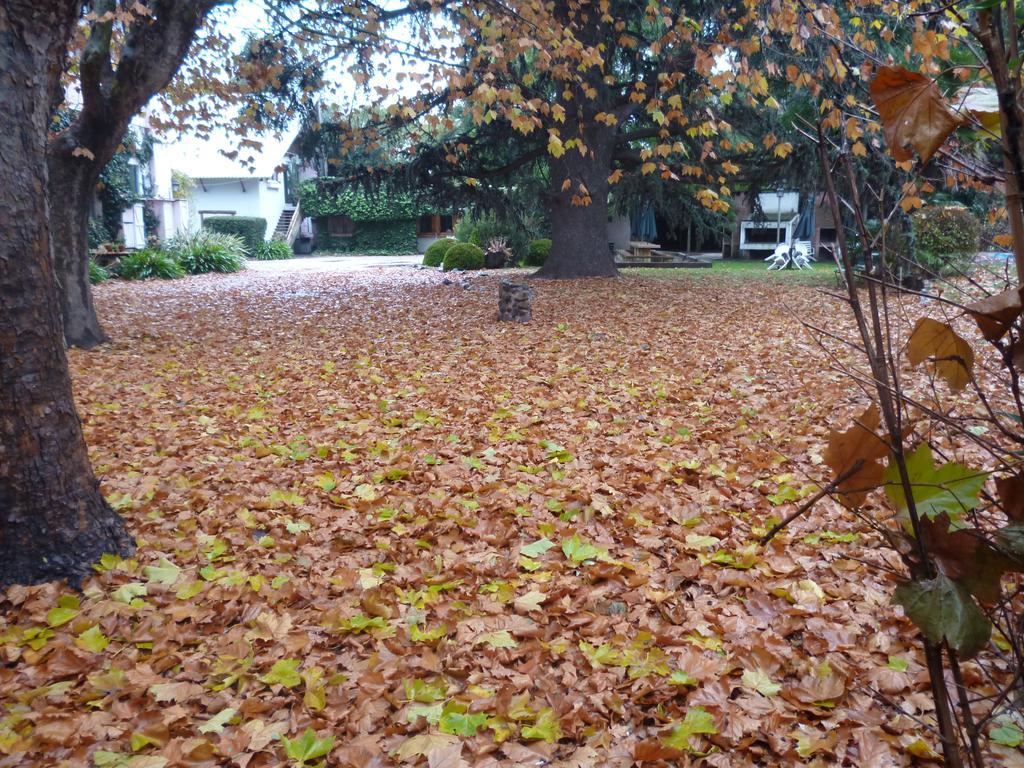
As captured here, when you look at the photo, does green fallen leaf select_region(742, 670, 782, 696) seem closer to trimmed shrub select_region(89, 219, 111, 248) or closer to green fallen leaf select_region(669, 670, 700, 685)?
green fallen leaf select_region(669, 670, 700, 685)

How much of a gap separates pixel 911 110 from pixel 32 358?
3.18 metres

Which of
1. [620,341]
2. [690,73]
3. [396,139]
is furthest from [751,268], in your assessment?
[620,341]

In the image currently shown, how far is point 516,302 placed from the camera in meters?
9.98

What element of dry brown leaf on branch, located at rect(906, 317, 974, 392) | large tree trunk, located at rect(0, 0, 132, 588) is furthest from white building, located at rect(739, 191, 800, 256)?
dry brown leaf on branch, located at rect(906, 317, 974, 392)

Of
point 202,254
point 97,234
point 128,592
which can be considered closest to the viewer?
point 128,592

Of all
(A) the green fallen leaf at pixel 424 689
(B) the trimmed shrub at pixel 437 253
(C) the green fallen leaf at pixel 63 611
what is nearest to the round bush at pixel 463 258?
(B) the trimmed shrub at pixel 437 253

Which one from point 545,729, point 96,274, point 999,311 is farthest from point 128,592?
point 96,274

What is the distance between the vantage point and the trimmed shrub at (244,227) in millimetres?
31109

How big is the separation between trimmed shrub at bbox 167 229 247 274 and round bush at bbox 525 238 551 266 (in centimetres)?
948

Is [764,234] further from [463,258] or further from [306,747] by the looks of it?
[306,747]

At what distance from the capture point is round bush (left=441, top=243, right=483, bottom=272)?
22031 millimetres

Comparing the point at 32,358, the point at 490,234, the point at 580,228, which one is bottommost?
the point at 32,358

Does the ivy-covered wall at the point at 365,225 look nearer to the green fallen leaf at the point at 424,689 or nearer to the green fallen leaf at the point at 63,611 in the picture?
the green fallen leaf at the point at 63,611

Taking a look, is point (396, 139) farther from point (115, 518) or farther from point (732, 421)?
point (115, 518)
